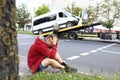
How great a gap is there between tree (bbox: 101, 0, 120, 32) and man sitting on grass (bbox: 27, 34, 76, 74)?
88.6 ft

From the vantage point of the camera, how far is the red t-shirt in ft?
21.4

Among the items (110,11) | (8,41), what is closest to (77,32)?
Answer: (110,11)

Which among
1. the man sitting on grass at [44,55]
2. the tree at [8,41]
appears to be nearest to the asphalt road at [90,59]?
the man sitting on grass at [44,55]

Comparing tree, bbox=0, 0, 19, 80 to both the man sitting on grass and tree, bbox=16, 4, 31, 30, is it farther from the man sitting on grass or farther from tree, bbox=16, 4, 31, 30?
tree, bbox=16, 4, 31, 30

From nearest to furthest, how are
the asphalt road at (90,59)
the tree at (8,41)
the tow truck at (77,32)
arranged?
the tree at (8,41) → the asphalt road at (90,59) → the tow truck at (77,32)

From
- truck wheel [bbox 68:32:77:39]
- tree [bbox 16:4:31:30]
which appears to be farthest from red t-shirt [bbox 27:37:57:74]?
tree [bbox 16:4:31:30]

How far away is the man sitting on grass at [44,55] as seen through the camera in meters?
6.51

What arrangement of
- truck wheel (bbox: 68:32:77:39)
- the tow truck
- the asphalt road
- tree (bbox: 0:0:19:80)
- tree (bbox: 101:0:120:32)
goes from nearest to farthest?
1. tree (bbox: 0:0:19:80)
2. the asphalt road
3. the tow truck
4. truck wheel (bbox: 68:32:77:39)
5. tree (bbox: 101:0:120:32)

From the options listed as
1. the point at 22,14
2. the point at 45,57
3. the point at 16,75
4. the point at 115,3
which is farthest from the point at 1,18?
the point at 22,14

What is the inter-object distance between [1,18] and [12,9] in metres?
0.11

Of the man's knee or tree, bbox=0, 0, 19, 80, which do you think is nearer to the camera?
tree, bbox=0, 0, 19, 80

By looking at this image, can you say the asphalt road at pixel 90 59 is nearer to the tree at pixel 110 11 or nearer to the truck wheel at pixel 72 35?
the truck wheel at pixel 72 35

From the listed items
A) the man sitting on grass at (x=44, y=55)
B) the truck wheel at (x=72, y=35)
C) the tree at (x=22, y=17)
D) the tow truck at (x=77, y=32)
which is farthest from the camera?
the tree at (x=22, y=17)

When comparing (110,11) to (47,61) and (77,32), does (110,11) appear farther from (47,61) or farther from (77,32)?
(47,61)
